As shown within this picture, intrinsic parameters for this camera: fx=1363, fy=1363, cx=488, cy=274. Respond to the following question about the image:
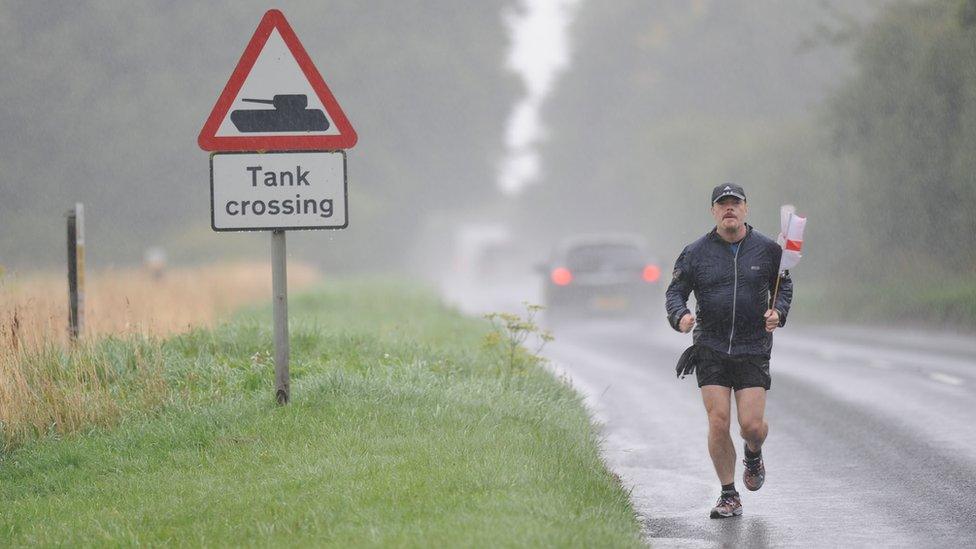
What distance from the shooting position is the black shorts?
24.8 feet

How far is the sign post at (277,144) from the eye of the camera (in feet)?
28.1

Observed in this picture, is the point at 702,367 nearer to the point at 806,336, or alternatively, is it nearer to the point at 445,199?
the point at 806,336

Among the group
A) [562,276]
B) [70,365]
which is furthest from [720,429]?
[562,276]

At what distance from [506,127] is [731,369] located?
52.4m

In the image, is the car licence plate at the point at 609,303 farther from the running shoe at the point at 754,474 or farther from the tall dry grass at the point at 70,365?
the running shoe at the point at 754,474

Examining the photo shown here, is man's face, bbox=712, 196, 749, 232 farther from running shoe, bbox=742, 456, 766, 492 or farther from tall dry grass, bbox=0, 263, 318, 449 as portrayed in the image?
tall dry grass, bbox=0, 263, 318, 449

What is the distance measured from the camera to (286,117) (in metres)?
8.66

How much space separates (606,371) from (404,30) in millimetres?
37564

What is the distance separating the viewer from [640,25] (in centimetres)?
7819

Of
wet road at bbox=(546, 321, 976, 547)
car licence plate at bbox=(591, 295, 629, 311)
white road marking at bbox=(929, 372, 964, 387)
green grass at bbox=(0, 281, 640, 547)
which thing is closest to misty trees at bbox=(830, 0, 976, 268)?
car licence plate at bbox=(591, 295, 629, 311)

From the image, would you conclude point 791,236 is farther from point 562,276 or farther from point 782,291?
point 562,276

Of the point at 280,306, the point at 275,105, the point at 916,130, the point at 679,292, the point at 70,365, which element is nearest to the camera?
the point at 679,292

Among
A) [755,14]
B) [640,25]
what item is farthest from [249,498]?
[640,25]

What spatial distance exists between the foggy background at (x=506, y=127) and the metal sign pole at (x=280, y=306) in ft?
37.3
